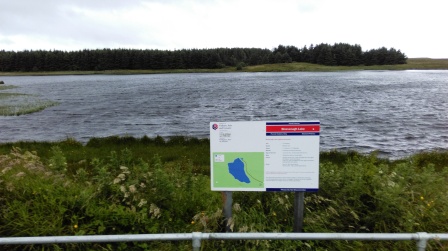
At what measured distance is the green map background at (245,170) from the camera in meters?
5.07

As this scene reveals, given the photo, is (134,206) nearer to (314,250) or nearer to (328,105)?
(314,250)

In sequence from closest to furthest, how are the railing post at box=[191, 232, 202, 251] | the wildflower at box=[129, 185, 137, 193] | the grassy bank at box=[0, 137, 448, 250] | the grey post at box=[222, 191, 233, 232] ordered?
the railing post at box=[191, 232, 202, 251] < the grassy bank at box=[0, 137, 448, 250] < the grey post at box=[222, 191, 233, 232] < the wildflower at box=[129, 185, 137, 193]

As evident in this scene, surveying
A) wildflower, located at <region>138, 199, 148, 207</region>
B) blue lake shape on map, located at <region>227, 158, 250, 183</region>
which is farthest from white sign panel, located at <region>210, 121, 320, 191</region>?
wildflower, located at <region>138, 199, 148, 207</region>

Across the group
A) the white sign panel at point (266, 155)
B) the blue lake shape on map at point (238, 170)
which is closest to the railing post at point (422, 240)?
the white sign panel at point (266, 155)

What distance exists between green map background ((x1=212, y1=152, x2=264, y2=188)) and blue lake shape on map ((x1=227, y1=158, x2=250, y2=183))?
0.13 ft

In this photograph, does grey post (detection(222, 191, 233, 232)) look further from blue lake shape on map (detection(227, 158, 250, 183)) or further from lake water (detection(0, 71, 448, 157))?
lake water (detection(0, 71, 448, 157))

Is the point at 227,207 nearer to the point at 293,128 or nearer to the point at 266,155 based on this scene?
the point at 266,155

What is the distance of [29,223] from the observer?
519 cm

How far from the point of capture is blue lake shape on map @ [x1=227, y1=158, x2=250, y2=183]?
16.7 feet

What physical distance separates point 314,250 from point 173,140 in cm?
1476

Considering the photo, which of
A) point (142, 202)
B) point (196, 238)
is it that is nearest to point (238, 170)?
point (196, 238)

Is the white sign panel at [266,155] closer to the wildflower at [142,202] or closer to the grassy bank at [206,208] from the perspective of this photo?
the grassy bank at [206,208]

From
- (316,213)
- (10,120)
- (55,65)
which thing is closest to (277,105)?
(10,120)

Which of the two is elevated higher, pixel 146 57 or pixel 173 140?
pixel 146 57
